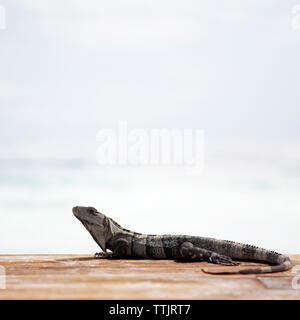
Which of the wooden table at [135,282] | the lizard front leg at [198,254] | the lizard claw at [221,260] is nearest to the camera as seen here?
the wooden table at [135,282]

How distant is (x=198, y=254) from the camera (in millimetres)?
5699

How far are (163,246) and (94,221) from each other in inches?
36.8

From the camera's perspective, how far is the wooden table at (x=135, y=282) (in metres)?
3.69

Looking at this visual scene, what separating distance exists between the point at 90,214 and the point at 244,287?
2825mm

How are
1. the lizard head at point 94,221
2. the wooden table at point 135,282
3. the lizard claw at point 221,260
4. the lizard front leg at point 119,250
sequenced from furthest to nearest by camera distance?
the lizard head at point 94,221 < the lizard front leg at point 119,250 < the lizard claw at point 221,260 < the wooden table at point 135,282

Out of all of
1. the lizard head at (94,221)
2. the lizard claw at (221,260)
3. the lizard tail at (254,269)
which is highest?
the lizard head at (94,221)

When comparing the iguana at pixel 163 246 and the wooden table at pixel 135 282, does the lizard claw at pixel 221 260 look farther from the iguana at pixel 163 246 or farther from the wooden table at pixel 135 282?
the wooden table at pixel 135 282

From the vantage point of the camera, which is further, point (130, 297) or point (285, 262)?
point (285, 262)

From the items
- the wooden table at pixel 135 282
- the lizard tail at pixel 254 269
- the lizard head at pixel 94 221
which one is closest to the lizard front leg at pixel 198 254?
the wooden table at pixel 135 282

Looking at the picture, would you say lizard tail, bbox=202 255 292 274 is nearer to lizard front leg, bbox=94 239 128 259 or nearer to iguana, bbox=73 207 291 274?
iguana, bbox=73 207 291 274

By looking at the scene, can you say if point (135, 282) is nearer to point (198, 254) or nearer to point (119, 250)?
point (198, 254)
